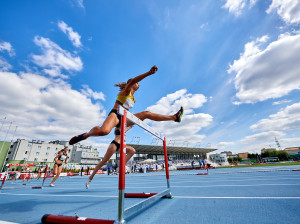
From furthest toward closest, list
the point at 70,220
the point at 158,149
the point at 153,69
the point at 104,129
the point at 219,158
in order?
1. the point at 219,158
2. the point at 158,149
3. the point at 104,129
4. the point at 153,69
5. the point at 70,220

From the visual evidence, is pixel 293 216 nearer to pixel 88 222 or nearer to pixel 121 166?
pixel 121 166

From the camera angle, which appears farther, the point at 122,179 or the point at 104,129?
the point at 104,129

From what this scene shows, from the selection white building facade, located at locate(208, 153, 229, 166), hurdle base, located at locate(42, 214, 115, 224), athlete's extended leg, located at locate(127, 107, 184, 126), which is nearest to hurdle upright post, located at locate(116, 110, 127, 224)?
hurdle base, located at locate(42, 214, 115, 224)

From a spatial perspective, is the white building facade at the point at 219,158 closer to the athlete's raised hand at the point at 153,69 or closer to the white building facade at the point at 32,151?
the white building facade at the point at 32,151

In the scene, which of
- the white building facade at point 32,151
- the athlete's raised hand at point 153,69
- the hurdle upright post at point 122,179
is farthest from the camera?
the white building facade at point 32,151

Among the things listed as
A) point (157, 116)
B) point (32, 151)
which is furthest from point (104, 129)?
point (32, 151)

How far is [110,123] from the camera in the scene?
110 inches

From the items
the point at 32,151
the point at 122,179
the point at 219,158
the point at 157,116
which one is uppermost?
the point at 32,151

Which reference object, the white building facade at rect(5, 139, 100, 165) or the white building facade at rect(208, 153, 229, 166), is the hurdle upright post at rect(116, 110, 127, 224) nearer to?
the white building facade at rect(5, 139, 100, 165)

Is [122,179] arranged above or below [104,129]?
A: below

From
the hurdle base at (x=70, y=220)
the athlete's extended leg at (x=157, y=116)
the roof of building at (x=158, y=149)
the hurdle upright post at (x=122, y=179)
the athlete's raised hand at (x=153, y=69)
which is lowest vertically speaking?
the hurdle base at (x=70, y=220)

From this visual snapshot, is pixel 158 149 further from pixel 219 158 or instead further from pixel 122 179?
pixel 122 179

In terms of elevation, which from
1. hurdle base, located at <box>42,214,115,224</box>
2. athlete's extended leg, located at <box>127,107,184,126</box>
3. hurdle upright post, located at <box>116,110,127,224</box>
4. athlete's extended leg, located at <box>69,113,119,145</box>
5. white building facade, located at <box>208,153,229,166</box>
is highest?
white building facade, located at <box>208,153,229,166</box>

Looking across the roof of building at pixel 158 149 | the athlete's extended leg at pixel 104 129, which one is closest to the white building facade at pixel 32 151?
the roof of building at pixel 158 149
